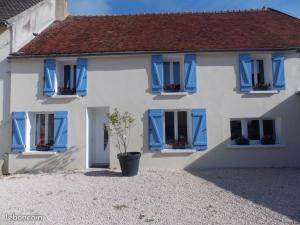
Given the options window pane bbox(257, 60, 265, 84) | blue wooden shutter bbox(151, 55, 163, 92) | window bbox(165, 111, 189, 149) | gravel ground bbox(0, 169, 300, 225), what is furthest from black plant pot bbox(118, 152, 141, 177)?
window pane bbox(257, 60, 265, 84)

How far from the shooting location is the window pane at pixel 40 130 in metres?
10.7

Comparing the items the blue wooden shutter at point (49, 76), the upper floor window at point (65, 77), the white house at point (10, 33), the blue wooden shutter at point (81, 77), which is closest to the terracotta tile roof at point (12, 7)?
the white house at point (10, 33)

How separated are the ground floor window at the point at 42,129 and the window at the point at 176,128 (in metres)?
4.17

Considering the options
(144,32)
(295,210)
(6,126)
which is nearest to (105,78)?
(144,32)

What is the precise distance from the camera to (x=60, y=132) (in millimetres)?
10227

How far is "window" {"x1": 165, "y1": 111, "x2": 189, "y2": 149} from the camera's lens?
10594mm

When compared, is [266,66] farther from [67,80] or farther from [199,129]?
[67,80]

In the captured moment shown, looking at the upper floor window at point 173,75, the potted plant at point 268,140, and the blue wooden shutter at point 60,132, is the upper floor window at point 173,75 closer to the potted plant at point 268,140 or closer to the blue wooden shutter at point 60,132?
the potted plant at point 268,140

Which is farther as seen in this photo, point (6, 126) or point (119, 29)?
point (119, 29)

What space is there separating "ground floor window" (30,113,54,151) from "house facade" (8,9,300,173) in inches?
1.4

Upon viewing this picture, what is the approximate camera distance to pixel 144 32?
468 inches

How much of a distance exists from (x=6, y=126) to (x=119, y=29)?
18.8 ft

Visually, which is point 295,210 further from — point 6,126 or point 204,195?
point 6,126

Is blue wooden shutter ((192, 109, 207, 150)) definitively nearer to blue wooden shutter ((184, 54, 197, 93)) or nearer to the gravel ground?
blue wooden shutter ((184, 54, 197, 93))
